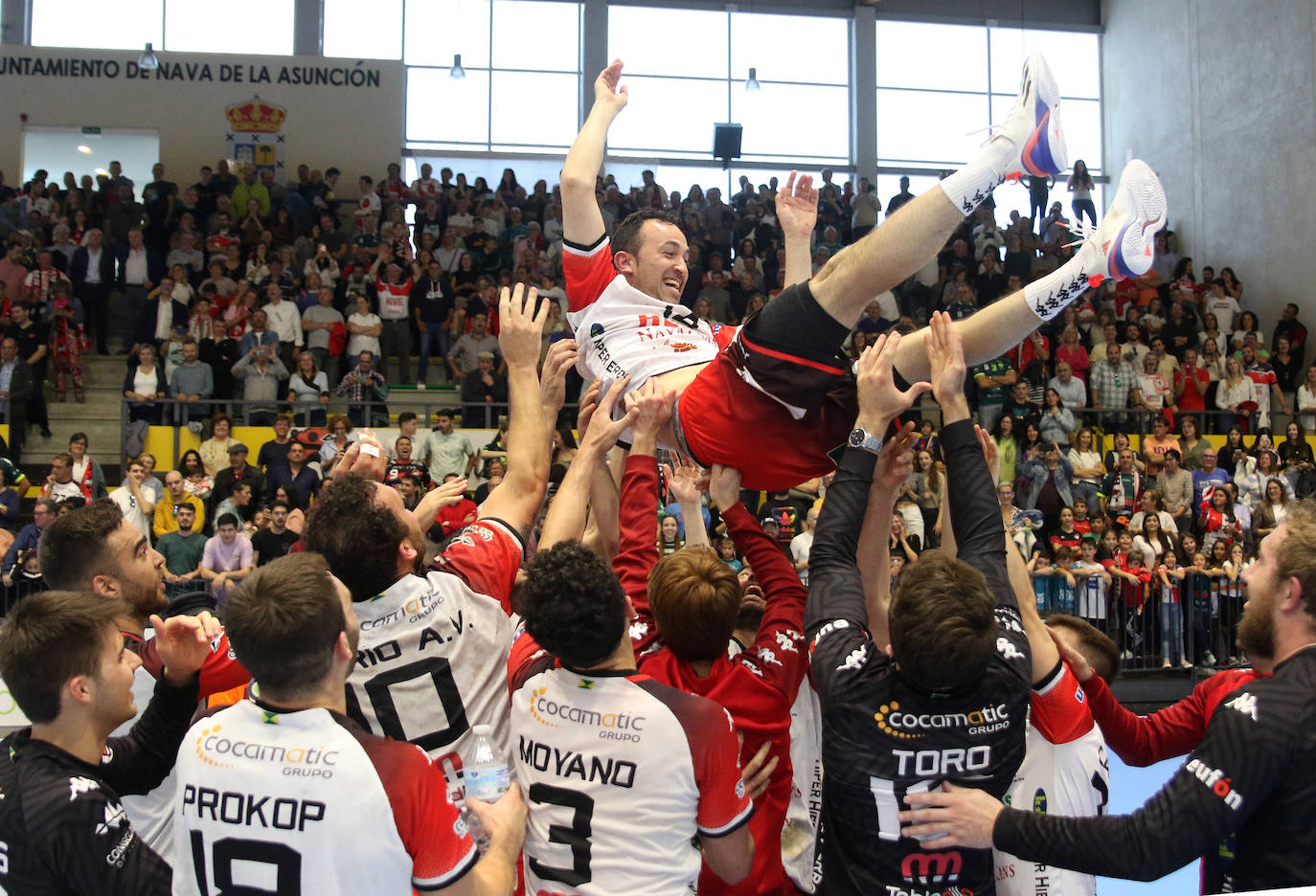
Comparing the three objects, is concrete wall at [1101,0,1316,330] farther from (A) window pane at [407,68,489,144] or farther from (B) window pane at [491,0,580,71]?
(A) window pane at [407,68,489,144]

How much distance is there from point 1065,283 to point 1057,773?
5.07 feet

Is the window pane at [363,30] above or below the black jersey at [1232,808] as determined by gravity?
above

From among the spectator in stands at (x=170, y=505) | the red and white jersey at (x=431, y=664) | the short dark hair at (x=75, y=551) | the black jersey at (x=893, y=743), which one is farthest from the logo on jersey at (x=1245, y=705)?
the spectator in stands at (x=170, y=505)

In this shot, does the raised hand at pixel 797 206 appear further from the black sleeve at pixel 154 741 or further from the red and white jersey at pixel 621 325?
the black sleeve at pixel 154 741

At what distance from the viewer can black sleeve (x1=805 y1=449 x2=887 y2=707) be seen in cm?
274

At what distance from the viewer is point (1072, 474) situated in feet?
43.6

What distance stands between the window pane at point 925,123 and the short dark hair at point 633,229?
19.2 metres

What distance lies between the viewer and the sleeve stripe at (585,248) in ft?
14.8

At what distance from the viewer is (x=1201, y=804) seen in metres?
2.44

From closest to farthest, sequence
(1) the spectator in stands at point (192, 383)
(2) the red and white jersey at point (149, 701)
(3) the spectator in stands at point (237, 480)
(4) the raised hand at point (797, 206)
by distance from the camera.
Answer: (2) the red and white jersey at point (149, 701)
(4) the raised hand at point (797, 206)
(3) the spectator in stands at point (237, 480)
(1) the spectator in stands at point (192, 383)

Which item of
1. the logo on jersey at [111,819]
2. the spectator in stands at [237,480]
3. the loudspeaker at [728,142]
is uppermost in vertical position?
the loudspeaker at [728,142]

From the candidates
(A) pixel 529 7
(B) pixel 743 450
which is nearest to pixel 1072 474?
(B) pixel 743 450

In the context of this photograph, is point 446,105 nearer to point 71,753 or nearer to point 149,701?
point 149,701

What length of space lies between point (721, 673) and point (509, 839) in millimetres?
897
